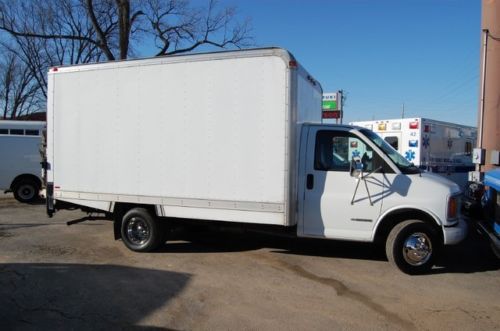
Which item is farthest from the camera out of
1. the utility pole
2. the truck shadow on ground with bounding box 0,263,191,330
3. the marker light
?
the marker light

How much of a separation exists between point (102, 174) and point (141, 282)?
238 centimetres

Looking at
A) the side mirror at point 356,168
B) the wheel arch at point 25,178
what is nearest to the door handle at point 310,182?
the side mirror at point 356,168

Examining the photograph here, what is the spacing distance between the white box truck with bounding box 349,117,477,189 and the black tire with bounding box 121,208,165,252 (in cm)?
715

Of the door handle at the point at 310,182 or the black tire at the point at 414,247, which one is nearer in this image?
the black tire at the point at 414,247

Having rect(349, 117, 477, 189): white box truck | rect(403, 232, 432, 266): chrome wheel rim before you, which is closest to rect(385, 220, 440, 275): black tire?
rect(403, 232, 432, 266): chrome wheel rim

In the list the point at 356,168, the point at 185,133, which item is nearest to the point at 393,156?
the point at 356,168

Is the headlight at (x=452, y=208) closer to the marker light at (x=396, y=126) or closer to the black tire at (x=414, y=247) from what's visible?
the black tire at (x=414, y=247)

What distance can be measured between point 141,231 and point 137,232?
69 millimetres

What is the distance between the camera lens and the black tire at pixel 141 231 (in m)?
7.84

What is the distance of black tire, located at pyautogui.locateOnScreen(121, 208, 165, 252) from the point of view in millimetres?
7840

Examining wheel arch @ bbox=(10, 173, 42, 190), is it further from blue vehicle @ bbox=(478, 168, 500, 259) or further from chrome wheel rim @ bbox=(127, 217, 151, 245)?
blue vehicle @ bbox=(478, 168, 500, 259)

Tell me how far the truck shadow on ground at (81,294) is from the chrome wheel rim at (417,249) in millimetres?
3088

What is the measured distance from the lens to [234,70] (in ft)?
23.2

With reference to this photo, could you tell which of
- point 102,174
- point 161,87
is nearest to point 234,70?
point 161,87
